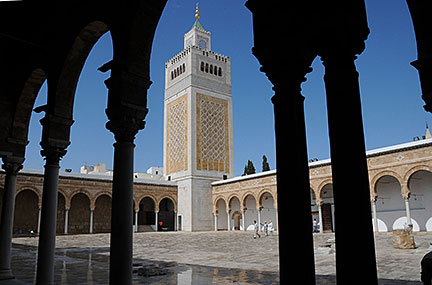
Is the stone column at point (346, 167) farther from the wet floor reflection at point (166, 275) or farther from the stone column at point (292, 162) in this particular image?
the wet floor reflection at point (166, 275)

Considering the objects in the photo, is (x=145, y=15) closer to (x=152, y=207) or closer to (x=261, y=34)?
(x=261, y=34)

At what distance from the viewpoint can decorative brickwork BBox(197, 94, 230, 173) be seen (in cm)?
3453

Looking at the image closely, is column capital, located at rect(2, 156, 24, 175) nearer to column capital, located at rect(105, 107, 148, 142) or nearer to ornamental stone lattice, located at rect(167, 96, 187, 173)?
column capital, located at rect(105, 107, 148, 142)

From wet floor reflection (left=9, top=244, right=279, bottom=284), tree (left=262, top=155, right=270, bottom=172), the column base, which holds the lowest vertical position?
wet floor reflection (left=9, top=244, right=279, bottom=284)

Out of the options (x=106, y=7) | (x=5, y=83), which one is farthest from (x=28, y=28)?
(x=106, y=7)

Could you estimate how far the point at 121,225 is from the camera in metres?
3.99

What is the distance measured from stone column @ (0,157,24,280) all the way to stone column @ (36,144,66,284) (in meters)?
1.68

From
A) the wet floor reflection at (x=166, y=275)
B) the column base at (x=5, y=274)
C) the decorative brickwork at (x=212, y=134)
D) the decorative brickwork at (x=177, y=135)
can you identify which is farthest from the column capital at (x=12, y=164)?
the decorative brickwork at (x=177, y=135)

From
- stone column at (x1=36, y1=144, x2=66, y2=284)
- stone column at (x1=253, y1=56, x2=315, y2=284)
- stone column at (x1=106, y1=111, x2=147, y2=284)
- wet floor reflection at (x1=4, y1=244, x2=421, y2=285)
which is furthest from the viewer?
wet floor reflection at (x1=4, y1=244, x2=421, y2=285)

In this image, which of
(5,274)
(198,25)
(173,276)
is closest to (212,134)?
(198,25)

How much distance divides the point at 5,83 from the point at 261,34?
6.43 metres

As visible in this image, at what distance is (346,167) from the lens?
7.70 ft

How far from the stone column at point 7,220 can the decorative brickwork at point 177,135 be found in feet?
88.0

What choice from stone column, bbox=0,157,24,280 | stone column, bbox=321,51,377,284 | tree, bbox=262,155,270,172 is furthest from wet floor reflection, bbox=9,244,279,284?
tree, bbox=262,155,270,172
